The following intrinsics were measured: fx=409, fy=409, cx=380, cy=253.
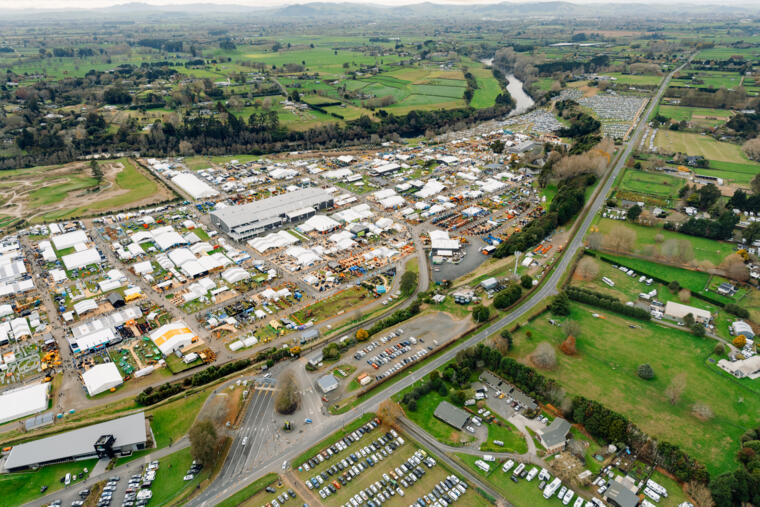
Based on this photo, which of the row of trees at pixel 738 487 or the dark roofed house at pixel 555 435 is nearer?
the row of trees at pixel 738 487

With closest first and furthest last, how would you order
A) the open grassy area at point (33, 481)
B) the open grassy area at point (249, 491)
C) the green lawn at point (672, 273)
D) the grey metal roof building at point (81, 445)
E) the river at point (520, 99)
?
the open grassy area at point (249, 491) → the open grassy area at point (33, 481) → the grey metal roof building at point (81, 445) → the green lawn at point (672, 273) → the river at point (520, 99)

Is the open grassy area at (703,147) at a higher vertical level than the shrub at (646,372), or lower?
higher

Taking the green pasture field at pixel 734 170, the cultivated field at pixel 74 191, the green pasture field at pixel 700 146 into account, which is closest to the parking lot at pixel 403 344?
the cultivated field at pixel 74 191

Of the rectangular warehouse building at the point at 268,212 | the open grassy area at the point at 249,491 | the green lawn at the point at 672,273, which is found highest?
the rectangular warehouse building at the point at 268,212

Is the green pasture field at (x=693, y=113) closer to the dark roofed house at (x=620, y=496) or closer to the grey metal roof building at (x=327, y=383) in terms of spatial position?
the dark roofed house at (x=620, y=496)

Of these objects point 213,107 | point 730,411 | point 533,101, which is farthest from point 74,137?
point 533,101

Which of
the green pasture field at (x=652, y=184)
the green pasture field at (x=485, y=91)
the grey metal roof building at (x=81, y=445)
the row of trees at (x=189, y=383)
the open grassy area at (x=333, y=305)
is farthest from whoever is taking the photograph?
the green pasture field at (x=485, y=91)

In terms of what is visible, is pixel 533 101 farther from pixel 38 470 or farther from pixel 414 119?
pixel 38 470
